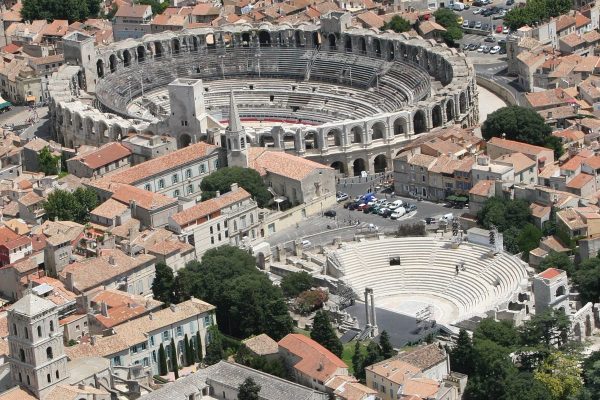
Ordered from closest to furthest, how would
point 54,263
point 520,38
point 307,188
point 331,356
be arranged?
point 331,356, point 54,263, point 307,188, point 520,38

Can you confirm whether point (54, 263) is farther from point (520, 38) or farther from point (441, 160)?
point (520, 38)

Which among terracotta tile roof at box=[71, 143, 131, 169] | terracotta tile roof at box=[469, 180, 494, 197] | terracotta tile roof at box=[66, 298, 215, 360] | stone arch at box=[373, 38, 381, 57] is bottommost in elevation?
stone arch at box=[373, 38, 381, 57]

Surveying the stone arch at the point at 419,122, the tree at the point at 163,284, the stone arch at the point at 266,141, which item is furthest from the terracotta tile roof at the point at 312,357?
the stone arch at the point at 419,122

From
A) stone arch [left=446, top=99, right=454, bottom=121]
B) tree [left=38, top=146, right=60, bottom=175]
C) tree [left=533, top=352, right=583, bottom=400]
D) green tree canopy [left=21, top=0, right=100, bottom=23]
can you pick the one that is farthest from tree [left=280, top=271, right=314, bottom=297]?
green tree canopy [left=21, top=0, right=100, bottom=23]

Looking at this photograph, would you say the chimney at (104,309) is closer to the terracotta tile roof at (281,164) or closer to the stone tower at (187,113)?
the terracotta tile roof at (281,164)

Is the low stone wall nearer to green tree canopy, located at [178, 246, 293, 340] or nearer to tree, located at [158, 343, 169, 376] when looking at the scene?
green tree canopy, located at [178, 246, 293, 340]

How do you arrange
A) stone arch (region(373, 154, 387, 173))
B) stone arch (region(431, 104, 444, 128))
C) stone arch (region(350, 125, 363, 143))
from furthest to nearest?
stone arch (region(431, 104, 444, 128))
stone arch (region(373, 154, 387, 173))
stone arch (region(350, 125, 363, 143))

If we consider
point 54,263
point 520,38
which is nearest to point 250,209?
point 54,263
